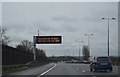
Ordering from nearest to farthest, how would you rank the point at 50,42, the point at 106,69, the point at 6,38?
the point at 106,69
the point at 50,42
the point at 6,38

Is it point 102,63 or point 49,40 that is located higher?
point 49,40

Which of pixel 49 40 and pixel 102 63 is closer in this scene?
pixel 102 63

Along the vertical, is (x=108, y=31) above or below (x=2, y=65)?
above

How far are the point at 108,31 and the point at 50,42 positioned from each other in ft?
48.3

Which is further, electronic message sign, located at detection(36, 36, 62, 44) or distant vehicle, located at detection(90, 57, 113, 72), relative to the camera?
electronic message sign, located at detection(36, 36, 62, 44)

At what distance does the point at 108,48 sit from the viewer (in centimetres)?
6894

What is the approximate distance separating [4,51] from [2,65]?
1.86 m

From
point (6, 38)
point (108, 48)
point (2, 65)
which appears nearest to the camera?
point (2, 65)


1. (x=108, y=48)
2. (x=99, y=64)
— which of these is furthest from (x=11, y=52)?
(x=108, y=48)

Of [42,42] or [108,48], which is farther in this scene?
[42,42]

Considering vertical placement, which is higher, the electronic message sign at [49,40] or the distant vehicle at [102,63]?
the electronic message sign at [49,40]

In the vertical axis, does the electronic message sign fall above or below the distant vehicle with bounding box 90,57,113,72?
above

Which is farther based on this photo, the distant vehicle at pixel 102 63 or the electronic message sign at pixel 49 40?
the electronic message sign at pixel 49 40

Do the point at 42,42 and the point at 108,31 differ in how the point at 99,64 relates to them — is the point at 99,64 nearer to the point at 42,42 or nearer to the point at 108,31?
the point at 108,31
